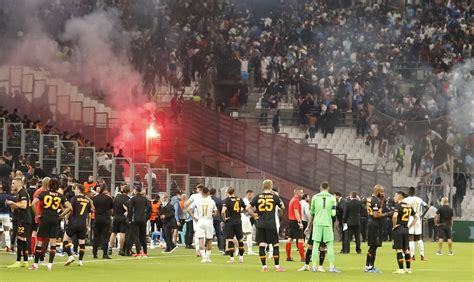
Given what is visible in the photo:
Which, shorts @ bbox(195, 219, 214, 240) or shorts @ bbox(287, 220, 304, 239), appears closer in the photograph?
shorts @ bbox(195, 219, 214, 240)

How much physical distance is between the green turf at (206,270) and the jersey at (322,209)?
122 cm

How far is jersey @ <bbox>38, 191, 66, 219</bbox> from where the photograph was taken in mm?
28053

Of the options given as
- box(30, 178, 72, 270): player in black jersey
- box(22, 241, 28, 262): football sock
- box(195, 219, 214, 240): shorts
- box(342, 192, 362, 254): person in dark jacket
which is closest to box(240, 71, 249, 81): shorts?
box(342, 192, 362, 254): person in dark jacket

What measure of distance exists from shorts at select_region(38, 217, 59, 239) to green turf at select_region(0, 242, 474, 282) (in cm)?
81

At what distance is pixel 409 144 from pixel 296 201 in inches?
711

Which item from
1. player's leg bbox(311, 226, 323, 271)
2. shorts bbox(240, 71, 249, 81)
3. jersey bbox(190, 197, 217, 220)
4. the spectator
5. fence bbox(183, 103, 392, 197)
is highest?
shorts bbox(240, 71, 249, 81)

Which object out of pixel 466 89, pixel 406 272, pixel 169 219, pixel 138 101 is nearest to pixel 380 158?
pixel 466 89

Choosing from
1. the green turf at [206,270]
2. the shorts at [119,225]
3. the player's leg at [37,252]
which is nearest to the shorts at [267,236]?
the green turf at [206,270]

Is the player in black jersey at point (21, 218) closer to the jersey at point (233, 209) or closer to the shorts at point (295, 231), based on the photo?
the jersey at point (233, 209)

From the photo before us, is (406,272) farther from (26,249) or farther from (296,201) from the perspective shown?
(26,249)

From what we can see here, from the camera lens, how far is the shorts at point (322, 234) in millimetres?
28766

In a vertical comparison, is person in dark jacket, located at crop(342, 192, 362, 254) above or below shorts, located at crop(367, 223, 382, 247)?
above

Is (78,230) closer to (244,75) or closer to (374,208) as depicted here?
(374,208)

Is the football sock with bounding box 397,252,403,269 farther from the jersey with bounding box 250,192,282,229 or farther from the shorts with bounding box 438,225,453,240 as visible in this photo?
the shorts with bounding box 438,225,453,240
